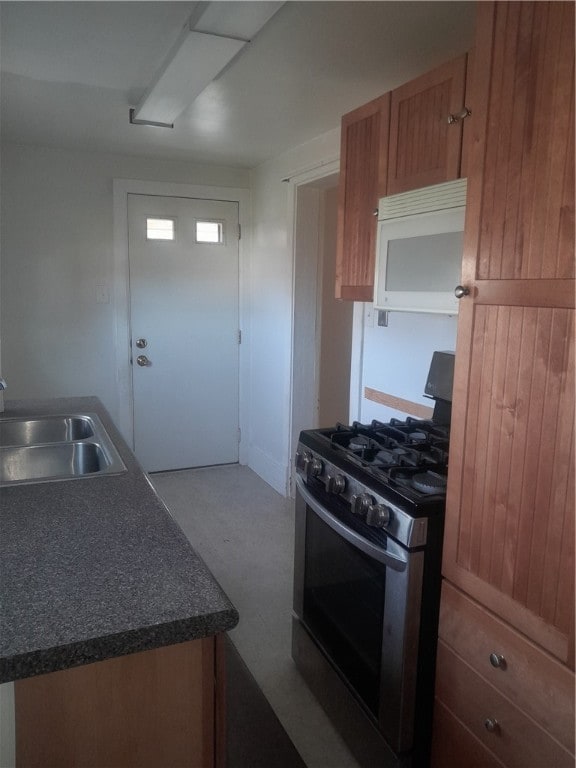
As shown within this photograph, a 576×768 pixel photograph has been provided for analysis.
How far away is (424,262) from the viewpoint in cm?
178

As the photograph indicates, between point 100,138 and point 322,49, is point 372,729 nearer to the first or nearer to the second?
point 322,49

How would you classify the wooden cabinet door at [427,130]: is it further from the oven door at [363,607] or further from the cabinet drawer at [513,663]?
the cabinet drawer at [513,663]

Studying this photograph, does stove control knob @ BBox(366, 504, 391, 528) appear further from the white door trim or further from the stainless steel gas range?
the white door trim

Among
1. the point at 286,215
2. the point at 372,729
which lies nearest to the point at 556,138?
the point at 372,729

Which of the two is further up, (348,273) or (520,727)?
(348,273)

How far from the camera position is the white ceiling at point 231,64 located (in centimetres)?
180

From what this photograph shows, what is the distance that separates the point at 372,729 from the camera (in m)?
1.70

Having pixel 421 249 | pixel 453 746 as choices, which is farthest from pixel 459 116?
pixel 453 746

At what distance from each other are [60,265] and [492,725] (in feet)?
11.6

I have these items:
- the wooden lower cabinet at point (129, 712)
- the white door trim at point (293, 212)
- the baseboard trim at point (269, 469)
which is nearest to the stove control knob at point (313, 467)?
the wooden lower cabinet at point (129, 712)

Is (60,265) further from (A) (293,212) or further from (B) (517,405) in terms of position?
(B) (517,405)

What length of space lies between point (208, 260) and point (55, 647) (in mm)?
3547

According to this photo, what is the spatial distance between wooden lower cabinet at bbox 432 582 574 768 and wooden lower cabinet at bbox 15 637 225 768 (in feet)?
2.17

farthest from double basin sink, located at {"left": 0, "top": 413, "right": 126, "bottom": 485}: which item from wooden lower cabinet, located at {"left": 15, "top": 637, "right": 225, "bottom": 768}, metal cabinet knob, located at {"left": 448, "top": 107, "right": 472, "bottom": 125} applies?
metal cabinet knob, located at {"left": 448, "top": 107, "right": 472, "bottom": 125}
